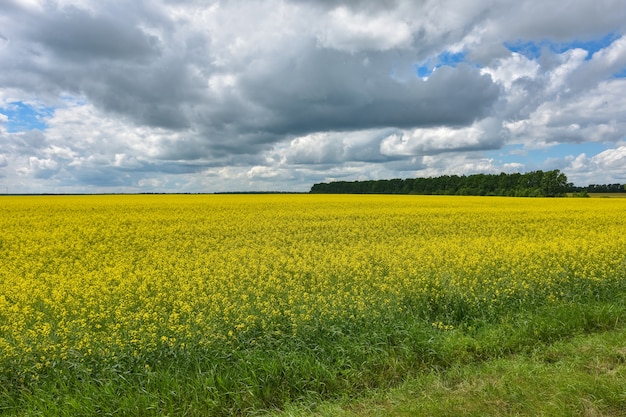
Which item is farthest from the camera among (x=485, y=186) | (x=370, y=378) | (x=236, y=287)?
(x=485, y=186)

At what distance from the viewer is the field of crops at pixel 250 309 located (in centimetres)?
480

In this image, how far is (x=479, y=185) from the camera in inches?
2943

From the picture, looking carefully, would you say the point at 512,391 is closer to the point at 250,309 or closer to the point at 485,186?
the point at 250,309

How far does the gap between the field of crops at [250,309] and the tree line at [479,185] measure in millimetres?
63705

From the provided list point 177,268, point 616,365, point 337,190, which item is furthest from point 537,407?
point 337,190

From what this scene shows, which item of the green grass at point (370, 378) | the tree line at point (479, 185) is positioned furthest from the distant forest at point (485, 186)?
the green grass at point (370, 378)

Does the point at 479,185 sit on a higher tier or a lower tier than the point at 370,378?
higher

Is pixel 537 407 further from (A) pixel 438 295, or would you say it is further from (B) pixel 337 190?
(B) pixel 337 190

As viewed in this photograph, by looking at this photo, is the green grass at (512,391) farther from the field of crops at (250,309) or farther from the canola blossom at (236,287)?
the canola blossom at (236,287)

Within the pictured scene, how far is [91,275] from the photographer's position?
8305 mm

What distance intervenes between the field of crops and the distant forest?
63851 mm

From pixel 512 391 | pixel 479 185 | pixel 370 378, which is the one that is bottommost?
pixel 370 378

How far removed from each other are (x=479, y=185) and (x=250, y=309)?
7642 cm

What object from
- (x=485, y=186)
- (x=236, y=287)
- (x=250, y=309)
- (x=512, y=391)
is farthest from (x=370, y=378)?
(x=485, y=186)
